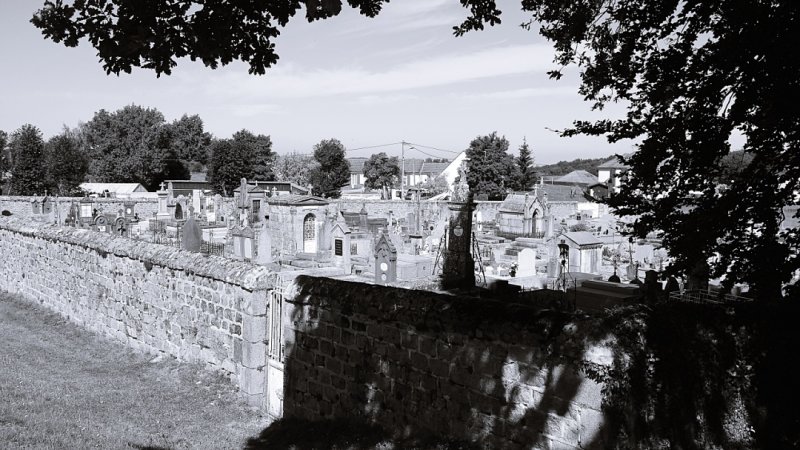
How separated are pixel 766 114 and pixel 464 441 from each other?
3804 mm

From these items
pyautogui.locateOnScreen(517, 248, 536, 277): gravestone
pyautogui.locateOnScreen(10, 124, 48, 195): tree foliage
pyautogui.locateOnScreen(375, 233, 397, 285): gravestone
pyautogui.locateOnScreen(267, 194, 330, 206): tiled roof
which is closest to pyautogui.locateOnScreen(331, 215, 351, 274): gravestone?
pyautogui.locateOnScreen(267, 194, 330, 206): tiled roof

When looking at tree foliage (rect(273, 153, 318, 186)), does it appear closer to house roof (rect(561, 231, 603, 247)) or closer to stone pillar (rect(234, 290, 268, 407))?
house roof (rect(561, 231, 603, 247))

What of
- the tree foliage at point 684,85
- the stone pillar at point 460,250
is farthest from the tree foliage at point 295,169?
the tree foliage at point 684,85

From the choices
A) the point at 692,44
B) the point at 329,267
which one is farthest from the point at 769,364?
the point at 329,267

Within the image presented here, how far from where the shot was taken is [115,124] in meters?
80.2

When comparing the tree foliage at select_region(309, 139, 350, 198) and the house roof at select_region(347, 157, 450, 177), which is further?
the house roof at select_region(347, 157, 450, 177)

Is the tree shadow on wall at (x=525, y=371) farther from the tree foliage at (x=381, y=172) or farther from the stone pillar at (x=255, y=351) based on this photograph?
the tree foliage at (x=381, y=172)

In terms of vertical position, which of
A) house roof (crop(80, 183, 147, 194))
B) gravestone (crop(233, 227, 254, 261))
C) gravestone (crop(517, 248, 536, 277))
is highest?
house roof (crop(80, 183, 147, 194))

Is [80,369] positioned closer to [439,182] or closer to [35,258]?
[35,258]

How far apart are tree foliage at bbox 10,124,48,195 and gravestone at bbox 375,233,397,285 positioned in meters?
48.5

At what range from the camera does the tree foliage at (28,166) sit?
181ft

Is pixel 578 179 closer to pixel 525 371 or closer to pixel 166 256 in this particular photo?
pixel 166 256

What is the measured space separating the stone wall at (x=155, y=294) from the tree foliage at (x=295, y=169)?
68.8 meters

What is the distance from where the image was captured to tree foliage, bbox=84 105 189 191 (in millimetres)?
75500
